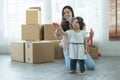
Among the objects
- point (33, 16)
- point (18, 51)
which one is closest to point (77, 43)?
point (33, 16)

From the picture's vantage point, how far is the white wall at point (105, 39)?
19.8 feet

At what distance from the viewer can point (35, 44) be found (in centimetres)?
494

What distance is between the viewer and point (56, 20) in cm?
627

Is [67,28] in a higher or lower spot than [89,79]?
higher

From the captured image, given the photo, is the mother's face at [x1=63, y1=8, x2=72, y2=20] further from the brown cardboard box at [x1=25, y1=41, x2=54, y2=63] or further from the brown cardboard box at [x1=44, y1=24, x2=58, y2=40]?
the brown cardboard box at [x1=44, y1=24, x2=58, y2=40]

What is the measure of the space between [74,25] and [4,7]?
10.2ft

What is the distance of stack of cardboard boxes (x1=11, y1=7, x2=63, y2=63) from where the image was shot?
498cm

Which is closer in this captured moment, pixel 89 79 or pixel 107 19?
pixel 89 79

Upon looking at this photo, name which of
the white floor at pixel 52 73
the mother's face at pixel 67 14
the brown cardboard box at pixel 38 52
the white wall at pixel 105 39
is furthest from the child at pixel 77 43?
the white wall at pixel 105 39

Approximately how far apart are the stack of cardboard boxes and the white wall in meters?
1.01

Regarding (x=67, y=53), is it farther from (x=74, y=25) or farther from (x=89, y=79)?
(x=89, y=79)

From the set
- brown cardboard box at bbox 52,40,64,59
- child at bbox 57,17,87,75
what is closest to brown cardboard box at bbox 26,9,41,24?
brown cardboard box at bbox 52,40,64,59

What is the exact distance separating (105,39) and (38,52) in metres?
1.81

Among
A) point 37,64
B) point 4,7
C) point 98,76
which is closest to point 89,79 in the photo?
point 98,76
